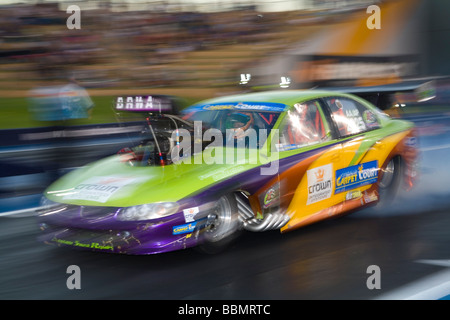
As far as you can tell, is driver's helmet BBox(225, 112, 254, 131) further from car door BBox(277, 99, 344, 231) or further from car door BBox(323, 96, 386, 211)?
car door BBox(323, 96, 386, 211)

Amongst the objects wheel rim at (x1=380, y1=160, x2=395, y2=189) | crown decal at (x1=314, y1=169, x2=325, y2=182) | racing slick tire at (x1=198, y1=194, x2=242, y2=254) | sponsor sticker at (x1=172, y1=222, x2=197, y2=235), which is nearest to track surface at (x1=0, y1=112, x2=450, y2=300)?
racing slick tire at (x1=198, y1=194, x2=242, y2=254)

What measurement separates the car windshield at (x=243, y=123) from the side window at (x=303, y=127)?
146mm

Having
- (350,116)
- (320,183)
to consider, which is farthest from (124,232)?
(350,116)

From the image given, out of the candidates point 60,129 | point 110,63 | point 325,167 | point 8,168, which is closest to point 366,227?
point 325,167

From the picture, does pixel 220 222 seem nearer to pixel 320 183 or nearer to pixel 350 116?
pixel 320 183

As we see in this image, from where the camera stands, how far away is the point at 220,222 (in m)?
5.07

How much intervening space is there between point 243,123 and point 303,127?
1.91 feet

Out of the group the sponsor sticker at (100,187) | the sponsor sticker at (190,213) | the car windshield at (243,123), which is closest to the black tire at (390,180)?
the car windshield at (243,123)

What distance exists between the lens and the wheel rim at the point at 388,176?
6629 mm

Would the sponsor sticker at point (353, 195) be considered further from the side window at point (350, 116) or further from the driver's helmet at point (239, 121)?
the driver's helmet at point (239, 121)

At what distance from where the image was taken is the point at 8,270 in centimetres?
498

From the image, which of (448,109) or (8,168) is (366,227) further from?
(448,109)

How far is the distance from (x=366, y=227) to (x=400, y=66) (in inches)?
788

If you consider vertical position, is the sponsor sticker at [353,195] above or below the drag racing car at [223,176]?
below
